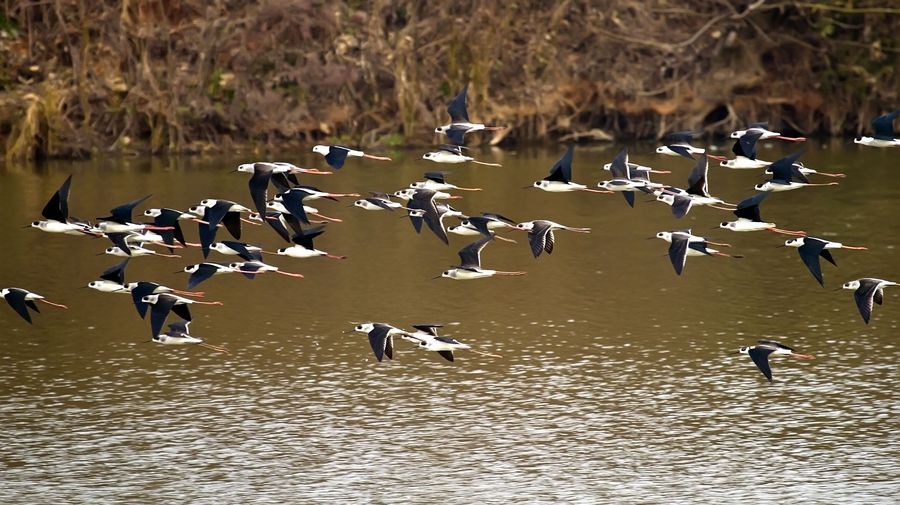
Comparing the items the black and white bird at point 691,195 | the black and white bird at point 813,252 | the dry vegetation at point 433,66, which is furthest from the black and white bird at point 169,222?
the dry vegetation at point 433,66

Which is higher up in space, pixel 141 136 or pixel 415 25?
pixel 415 25

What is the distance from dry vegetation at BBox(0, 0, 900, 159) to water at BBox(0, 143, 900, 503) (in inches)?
490

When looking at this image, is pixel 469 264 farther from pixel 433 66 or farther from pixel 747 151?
pixel 433 66

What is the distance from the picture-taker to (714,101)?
47406 millimetres

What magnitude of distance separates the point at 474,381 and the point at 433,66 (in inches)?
1074

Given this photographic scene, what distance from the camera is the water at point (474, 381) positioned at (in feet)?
57.3

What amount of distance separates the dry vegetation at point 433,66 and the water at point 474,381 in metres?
12.5

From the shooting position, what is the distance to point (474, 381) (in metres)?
21.6

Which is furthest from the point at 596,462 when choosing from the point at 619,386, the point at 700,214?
the point at 700,214

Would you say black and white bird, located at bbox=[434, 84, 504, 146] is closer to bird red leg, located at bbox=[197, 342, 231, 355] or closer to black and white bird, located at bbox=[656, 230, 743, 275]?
black and white bird, located at bbox=[656, 230, 743, 275]

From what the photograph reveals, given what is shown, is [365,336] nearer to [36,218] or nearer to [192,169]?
[36,218]

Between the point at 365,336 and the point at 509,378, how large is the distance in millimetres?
3371

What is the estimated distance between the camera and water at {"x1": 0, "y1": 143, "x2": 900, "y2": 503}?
17453 mm

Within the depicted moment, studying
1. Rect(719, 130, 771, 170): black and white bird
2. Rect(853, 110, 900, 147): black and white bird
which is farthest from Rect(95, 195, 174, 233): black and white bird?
Rect(853, 110, 900, 147): black and white bird
